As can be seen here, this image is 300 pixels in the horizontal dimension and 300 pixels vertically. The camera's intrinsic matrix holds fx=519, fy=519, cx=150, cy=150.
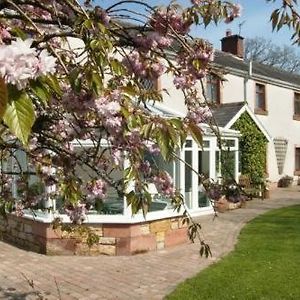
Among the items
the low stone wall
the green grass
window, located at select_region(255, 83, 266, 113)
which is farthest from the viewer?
window, located at select_region(255, 83, 266, 113)

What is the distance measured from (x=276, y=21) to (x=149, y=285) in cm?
526

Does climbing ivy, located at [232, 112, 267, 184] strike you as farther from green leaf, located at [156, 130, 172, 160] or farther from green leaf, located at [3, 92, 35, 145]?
green leaf, located at [3, 92, 35, 145]

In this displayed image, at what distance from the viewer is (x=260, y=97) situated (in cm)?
2627

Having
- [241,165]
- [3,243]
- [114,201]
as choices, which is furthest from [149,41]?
[241,165]

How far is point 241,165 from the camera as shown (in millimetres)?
22281

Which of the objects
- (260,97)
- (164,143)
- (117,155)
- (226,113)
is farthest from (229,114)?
(164,143)

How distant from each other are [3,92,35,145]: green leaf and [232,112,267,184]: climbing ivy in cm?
A: 2052

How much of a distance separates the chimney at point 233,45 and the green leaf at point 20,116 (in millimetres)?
28489

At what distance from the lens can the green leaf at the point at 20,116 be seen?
1.30 meters

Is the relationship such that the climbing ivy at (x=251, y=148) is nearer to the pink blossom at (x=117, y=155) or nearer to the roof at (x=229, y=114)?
the roof at (x=229, y=114)

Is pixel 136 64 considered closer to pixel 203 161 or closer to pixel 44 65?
pixel 44 65

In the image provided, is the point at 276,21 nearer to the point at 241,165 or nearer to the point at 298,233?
the point at 298,233

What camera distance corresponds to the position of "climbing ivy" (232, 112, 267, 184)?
21750mm

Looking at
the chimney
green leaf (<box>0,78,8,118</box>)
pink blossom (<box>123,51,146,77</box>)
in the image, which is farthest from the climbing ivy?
green leaf (<box>0,78,8,118</box>)
